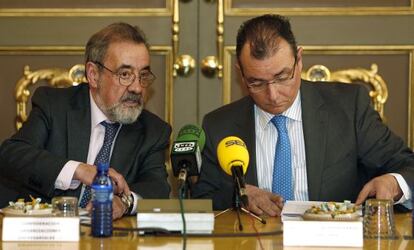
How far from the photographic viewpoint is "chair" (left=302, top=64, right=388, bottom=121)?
5.11 metres

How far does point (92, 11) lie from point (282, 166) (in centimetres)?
167

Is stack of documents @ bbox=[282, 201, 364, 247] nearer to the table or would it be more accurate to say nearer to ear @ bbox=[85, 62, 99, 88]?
the table

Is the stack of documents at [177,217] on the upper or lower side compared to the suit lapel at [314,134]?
lower

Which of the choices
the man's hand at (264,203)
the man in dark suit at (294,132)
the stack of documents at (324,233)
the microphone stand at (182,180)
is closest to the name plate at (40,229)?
A: the microphone stand at (182,180)

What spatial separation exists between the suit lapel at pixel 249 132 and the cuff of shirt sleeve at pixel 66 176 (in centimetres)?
78

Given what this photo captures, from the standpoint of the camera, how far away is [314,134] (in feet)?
13.5

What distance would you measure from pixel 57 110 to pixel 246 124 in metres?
0.86

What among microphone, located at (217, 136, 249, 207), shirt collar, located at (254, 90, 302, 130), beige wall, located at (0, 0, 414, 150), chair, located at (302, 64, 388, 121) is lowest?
microphone, located at (217, 136, 249, 207)

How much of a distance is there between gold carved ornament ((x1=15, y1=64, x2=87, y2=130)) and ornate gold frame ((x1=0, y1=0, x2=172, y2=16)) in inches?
11.7

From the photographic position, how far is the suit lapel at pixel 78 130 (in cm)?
414

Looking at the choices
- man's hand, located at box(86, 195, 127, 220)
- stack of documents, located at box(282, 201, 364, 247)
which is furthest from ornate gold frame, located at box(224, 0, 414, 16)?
stack of documents, located at box(282, 201, 364, 247)

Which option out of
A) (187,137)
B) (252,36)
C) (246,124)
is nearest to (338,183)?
(246,124)

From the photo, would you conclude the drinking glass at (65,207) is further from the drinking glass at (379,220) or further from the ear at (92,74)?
the ear at (92,74)

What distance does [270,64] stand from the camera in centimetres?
392
